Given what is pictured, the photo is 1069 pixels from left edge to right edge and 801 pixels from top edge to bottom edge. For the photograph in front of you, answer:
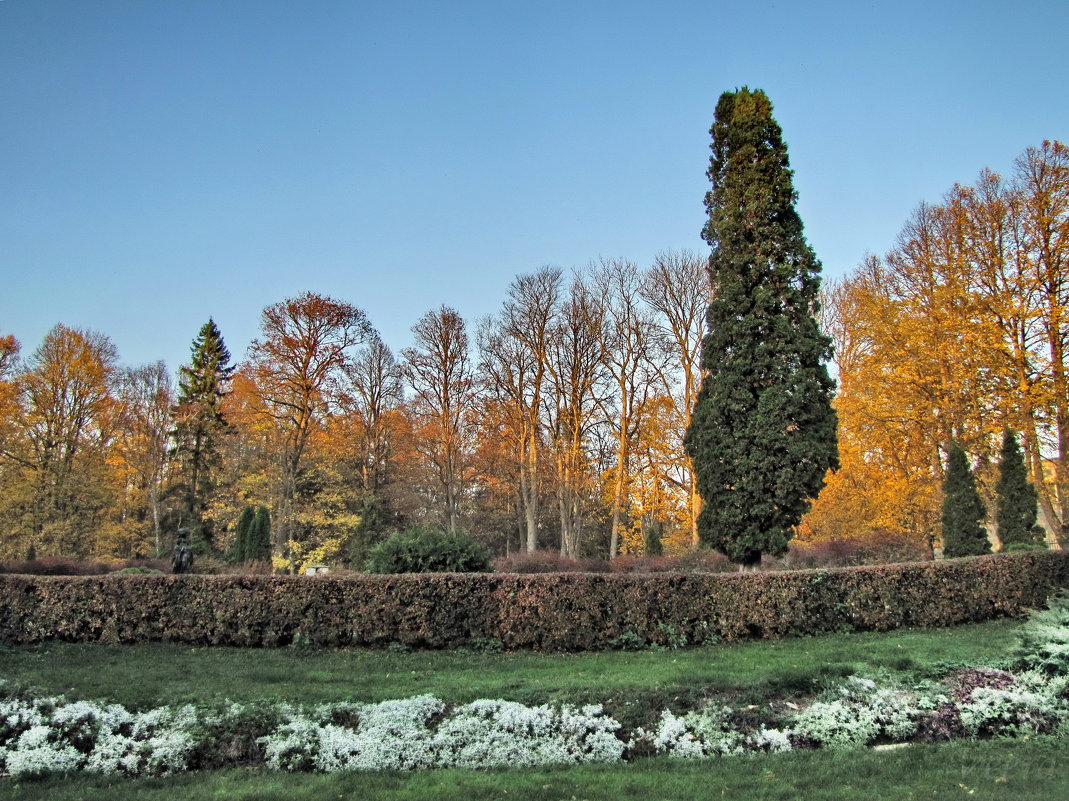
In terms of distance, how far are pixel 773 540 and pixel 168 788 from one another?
11.5 m

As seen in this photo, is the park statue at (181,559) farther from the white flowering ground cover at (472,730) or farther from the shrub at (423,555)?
the white flowering ground cover at (472,730)

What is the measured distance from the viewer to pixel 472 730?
5.53m

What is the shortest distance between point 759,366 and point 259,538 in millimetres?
20425

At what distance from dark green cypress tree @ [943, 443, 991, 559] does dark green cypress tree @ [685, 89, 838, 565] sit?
5.90 metres

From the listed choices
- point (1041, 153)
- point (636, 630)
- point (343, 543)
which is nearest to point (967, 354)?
point (1041, 153)

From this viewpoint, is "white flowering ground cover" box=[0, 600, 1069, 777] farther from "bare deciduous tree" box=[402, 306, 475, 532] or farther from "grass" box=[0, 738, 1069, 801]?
"bare deciduous tree" box=[402, 306, 475, 532]

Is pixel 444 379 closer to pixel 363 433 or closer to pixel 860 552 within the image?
pixel 363 433

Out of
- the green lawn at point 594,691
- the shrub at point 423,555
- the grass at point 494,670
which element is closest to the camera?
the green lawn at point 594,691

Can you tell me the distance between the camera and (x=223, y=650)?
9977 mm

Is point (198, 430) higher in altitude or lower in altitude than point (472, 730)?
higher

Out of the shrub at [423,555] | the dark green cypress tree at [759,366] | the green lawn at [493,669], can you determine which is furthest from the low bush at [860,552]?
the shrub at [423,555]

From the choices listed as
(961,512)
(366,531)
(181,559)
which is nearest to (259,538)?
(366,531)

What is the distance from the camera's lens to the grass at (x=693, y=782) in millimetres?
4297

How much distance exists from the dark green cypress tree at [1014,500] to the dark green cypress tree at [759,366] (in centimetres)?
642
